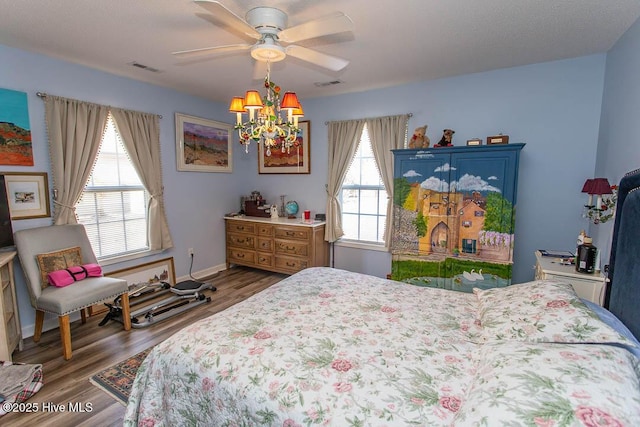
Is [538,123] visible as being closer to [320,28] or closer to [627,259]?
[627,259]

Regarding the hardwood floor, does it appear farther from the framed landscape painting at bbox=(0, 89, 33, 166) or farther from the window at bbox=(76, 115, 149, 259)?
the framed landscape painting at bbox=(0, 89, 33, 166)

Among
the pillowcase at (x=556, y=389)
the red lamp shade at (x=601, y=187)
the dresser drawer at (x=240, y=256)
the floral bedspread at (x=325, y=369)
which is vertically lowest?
the dresser drawer at (x=240, y=256)

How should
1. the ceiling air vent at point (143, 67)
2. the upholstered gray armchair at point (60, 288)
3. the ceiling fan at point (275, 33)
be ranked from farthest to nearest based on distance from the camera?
the ceiling air vent at point (143, 67)
the upholstered gray armchair at point (60, 288)
the ceiling fan at point (275, 33)

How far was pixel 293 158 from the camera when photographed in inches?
184

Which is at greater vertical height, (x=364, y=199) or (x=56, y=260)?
(x=364, y=199)

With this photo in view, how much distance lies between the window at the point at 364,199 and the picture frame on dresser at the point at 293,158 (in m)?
0.72

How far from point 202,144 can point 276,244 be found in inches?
71.0

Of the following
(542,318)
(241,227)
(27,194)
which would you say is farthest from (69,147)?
(542,318)

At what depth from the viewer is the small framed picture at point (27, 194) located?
2719 millimetres

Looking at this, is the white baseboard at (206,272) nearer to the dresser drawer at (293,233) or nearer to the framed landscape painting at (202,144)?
the dresser drawer at (293,233)

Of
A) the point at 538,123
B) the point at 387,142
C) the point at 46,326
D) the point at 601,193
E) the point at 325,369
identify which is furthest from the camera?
the point at 387,142

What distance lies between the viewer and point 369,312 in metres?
1.86

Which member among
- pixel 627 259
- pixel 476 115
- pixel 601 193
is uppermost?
pixel 476 115

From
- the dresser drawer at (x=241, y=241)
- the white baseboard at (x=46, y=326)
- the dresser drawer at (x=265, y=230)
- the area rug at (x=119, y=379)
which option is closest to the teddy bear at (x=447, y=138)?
the dresser drawer at (x=265, y=230)
